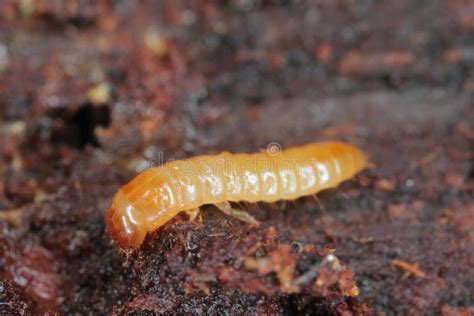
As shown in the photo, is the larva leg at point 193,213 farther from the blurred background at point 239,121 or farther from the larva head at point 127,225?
the larva head at point 127,225

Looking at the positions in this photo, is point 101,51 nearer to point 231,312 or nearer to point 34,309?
point 34,309

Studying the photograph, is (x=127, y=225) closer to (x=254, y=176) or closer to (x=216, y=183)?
(x=216, y=183)

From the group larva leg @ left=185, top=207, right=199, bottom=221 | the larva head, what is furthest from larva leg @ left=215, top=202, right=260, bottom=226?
the larva head

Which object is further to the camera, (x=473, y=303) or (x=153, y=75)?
(x=153, y=75)

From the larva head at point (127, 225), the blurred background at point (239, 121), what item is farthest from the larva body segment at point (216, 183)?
the blurred background at point (239, 121)

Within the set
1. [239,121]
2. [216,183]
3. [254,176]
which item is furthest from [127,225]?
[239,121]

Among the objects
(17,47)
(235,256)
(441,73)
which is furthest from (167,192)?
(441,73)

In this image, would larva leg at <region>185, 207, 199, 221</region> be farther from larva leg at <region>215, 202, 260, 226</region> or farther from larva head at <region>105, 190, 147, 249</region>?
larva head at <region>105, 190, 147, 249</region>
